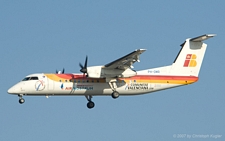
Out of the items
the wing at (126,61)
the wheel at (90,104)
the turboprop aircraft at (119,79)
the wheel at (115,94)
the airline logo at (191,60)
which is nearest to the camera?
the wing at (126,61)

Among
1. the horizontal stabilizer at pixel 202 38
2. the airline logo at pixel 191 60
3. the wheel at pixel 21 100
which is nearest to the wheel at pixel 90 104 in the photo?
the wheel at pixel 21 100

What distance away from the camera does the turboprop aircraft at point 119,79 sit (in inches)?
1203

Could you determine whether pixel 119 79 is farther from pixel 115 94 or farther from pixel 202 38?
pixel 202 38

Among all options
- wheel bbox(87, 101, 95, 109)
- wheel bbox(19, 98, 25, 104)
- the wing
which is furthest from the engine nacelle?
wheel bbox(19, 98, 25, 104)

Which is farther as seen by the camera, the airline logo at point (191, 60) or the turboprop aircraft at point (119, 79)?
the airline logo at point (191, 60)

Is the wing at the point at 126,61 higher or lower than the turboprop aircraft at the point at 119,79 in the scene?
higher

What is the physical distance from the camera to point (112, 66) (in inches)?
1203

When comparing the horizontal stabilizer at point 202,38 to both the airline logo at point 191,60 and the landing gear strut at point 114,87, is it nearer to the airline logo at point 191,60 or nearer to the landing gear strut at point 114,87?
the airline logo at point 191,60

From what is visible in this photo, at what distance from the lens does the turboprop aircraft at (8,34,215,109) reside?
1203 inches

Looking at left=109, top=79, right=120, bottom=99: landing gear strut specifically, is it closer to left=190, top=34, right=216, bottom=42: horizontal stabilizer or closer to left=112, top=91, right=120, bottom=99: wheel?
left=112, top=91, right=120, bottom=99: wheel

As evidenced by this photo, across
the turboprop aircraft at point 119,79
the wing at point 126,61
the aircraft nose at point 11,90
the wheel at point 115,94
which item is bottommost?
the wheel at point 115,94

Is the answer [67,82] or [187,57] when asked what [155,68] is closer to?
[187,57]

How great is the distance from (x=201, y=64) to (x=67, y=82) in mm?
9332

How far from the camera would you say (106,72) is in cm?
3088
